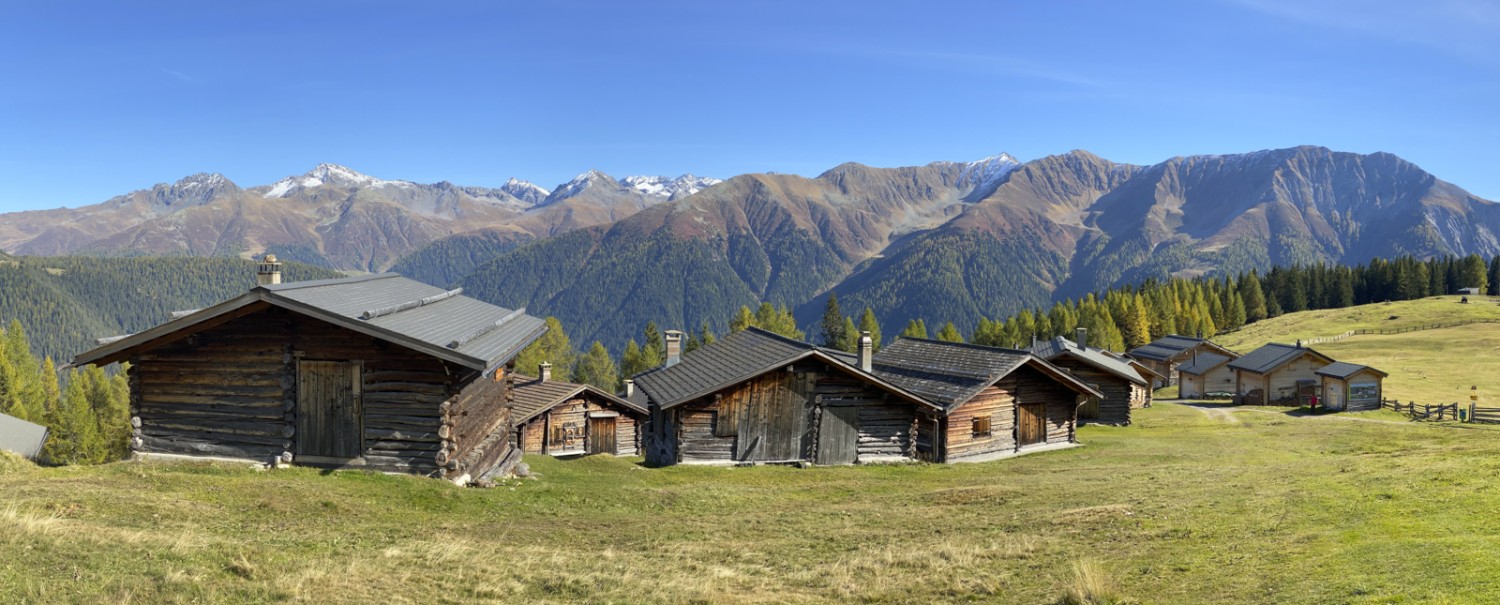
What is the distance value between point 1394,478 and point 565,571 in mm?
19101

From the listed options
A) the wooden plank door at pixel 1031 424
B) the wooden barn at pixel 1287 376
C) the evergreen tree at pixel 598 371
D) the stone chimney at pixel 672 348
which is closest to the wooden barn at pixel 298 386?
the stone chimney at pixel 672 348

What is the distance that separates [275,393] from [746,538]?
13.5 metres

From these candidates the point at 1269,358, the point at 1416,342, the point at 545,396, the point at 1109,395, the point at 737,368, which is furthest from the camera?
the point at 1416,342

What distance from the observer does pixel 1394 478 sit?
1939cm

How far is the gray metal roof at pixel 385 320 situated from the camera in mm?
20453

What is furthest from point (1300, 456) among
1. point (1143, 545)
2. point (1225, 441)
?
point (1143, 545)

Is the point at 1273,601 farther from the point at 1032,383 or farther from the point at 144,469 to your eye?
the point at 1032,383

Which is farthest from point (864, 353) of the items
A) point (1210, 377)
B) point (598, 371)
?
point (598, 371)

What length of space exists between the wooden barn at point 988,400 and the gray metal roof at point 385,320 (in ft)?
62.5

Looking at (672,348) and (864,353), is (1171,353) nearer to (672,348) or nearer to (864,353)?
(672,348)

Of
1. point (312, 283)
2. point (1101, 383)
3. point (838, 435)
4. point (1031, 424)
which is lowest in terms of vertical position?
point (1031, 424)

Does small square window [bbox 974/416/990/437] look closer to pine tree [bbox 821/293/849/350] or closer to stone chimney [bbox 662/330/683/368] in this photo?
stone chimney [bbox 662/330/683/368]

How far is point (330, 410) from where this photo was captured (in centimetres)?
2184

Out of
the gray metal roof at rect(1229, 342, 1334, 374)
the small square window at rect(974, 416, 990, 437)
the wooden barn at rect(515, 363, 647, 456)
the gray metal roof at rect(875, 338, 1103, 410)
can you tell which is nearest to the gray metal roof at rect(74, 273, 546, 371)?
the wooden barn at rect(515, 363, 647, 456)
